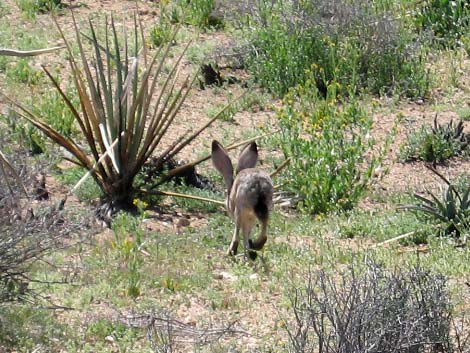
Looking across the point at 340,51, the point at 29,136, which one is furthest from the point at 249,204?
the point at 340,51

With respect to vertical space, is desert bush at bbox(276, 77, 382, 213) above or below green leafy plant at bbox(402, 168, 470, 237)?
below

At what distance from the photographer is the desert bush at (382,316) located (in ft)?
21.2

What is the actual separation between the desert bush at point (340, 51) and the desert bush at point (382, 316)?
23.3ft

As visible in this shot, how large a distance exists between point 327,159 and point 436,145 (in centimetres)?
196

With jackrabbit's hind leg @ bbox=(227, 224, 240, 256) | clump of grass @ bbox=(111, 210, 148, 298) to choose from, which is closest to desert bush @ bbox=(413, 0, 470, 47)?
clump of grass @ bbox=(111, 210, 148, 298)

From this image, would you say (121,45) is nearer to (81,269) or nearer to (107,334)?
(81,269)

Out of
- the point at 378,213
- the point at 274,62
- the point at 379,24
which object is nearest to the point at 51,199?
the point at 378,213

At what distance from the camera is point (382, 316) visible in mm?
6773

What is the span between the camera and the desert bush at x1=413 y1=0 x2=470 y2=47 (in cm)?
1587

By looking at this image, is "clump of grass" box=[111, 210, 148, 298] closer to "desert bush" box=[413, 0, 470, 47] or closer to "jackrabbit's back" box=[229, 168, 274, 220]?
"jackrabbit's back" box=[229, 168, 274, 220]

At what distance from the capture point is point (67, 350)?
7.61 meters

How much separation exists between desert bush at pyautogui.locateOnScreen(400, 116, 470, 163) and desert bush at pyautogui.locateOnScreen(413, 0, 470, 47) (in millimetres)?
3087

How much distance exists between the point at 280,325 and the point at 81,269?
1670 millimetres

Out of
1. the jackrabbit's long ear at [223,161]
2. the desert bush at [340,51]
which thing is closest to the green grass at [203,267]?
the jackrabbit's long ear at [223,161]
